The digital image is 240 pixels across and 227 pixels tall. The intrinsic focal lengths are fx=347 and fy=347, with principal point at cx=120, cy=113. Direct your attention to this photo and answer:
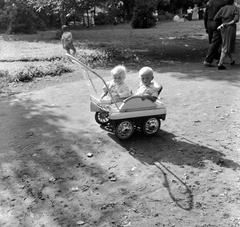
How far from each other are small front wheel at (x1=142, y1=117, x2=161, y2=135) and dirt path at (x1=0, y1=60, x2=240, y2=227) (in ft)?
0.37

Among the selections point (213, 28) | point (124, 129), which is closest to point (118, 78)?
point (124, 129)

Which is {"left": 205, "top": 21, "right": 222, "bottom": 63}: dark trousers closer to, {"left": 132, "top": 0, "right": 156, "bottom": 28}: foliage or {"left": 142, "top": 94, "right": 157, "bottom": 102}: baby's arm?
{"left": 142, "top": 94, "right": 157, "bottom": 102}: baby's arm

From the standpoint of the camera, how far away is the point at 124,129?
4832 mm

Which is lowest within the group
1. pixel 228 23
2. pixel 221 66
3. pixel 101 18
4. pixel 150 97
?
pixel 101 18

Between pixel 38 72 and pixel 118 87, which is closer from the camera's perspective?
pixel 118 87

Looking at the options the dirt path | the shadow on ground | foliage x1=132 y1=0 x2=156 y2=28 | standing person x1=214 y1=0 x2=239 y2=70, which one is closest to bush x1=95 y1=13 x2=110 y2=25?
foliage x1=132 y1=0 x2=156 y2=28

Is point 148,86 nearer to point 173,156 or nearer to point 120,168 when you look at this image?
point 173,156

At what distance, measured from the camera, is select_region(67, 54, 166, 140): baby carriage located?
15.4ft

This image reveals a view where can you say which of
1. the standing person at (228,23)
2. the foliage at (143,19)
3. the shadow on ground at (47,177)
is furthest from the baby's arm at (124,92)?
the foliage at (143,19)

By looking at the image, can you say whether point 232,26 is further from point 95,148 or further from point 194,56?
point 95,148

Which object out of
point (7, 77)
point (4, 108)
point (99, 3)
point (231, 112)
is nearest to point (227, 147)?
point (231, 112)

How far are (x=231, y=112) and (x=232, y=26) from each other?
3.82 metres

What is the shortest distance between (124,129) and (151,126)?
41 centimetres

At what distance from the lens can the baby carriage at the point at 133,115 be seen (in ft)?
15.4
